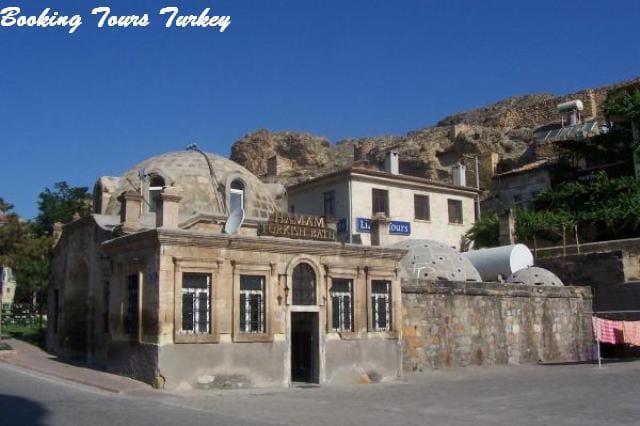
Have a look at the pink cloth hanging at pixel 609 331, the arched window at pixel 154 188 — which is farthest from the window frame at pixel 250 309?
the pink cloth hanging at pixel 609 331

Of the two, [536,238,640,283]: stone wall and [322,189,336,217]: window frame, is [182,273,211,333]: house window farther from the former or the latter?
[536,238,640,283]: stone wall

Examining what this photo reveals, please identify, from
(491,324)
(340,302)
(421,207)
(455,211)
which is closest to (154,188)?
(340,302)

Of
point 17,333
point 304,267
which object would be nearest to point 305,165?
point 17,333

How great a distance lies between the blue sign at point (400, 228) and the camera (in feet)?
131

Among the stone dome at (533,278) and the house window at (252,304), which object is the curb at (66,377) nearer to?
the house window at (252,304)

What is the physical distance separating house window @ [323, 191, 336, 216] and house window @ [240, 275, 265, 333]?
2053cm

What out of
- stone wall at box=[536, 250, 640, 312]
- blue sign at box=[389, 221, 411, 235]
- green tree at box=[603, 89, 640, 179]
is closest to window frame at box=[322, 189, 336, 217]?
blue sign at box=[389, 221, 411, 235]

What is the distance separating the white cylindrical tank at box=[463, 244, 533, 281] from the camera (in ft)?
105

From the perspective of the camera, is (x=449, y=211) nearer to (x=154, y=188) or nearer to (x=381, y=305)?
(x=381, y=305)

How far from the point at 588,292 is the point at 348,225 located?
13.2 m

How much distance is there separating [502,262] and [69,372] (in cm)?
1987

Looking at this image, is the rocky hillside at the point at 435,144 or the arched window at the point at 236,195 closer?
the arched window at the point at 236,195

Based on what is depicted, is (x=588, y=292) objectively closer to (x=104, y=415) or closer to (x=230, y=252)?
(x=230, y=252)

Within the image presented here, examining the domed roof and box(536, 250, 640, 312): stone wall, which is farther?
box(536, 250, 640, 312): stone wall
